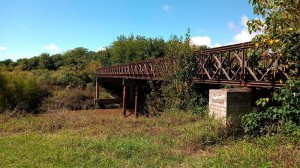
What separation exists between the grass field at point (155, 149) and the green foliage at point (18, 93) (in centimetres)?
1483

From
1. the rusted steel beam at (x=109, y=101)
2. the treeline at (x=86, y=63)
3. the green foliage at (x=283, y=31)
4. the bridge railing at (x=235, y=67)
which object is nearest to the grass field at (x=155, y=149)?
the green foliage at (x=283, y=31)

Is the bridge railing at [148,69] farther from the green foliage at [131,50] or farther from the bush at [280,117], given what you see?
the green foliage at [131,50]

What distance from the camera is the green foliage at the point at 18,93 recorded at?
22.4 m

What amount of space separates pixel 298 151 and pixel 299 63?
1.74 meters

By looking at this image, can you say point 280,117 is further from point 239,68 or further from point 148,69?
point 148,69

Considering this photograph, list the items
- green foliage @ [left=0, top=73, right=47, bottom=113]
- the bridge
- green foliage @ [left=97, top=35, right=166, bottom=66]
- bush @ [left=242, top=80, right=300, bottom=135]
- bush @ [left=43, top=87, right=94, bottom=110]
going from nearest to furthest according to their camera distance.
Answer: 1. bush @ [left=242, top=80, right=300, bottom=135]
2. the bridge
3. green foliage @ [left=0, top=73, right=47, bottom=113]
4. bush @ [left=43, top=87, right=94, bottom=110]
5. green foliage @ [left=97, top=35, right=166, bottom=66]

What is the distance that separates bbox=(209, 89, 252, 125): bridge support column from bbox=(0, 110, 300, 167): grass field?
0.60 metres

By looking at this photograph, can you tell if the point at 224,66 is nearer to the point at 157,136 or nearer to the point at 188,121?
the point at 188,121

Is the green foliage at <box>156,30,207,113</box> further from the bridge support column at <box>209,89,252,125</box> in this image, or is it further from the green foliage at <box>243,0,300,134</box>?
the green foliage at <box>243,0,300,134</box>

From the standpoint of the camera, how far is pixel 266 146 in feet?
20.9

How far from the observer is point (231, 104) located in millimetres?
8664

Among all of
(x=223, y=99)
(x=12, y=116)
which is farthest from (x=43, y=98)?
(x=223, y=99)

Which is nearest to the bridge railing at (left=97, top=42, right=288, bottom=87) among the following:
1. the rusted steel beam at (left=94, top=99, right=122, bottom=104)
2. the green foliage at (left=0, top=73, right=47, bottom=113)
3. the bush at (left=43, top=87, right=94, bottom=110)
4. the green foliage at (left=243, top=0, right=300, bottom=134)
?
the green foliage at (left=243, top=0, right=300, bottom=134)

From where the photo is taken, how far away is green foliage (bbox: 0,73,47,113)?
73.4 feet
